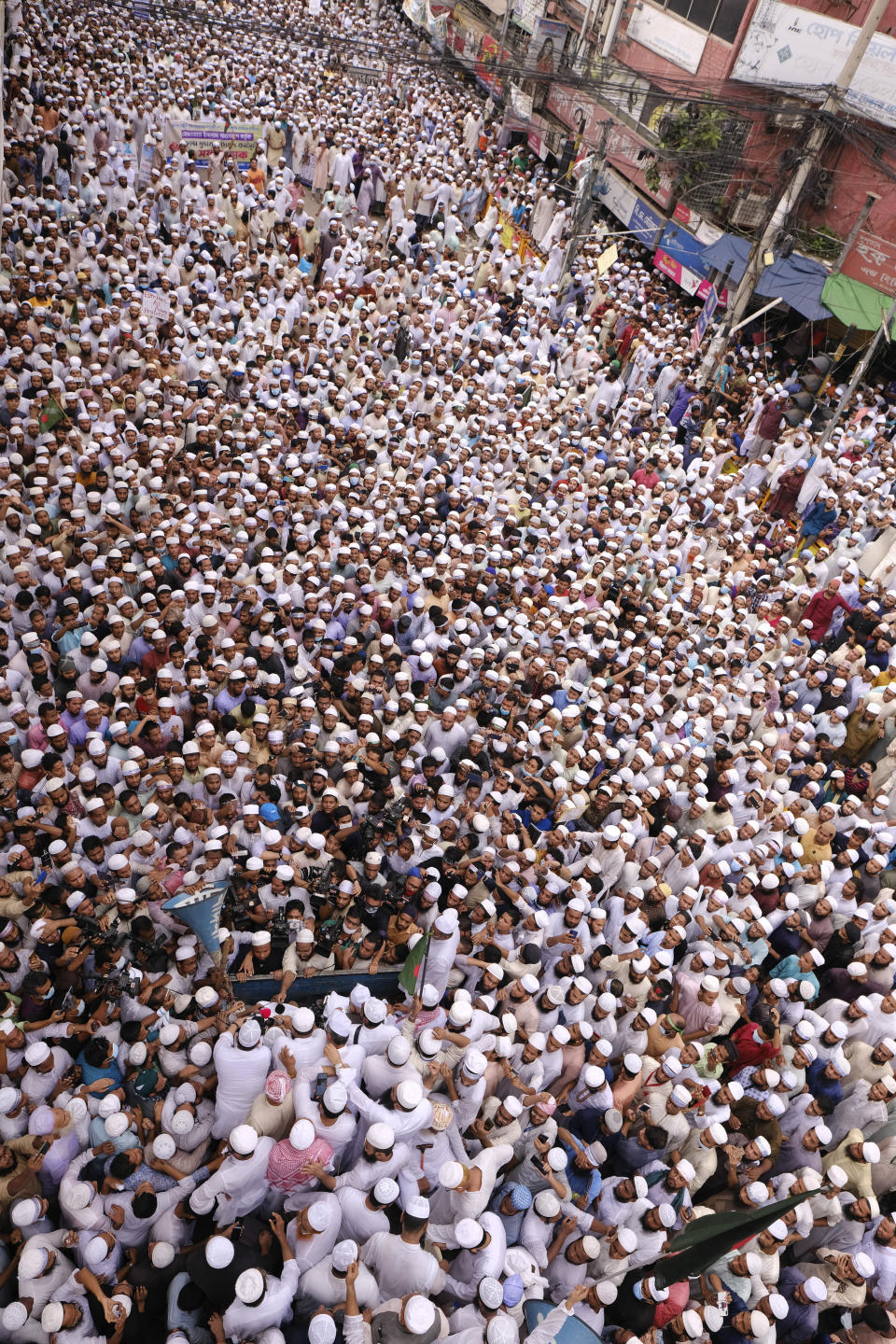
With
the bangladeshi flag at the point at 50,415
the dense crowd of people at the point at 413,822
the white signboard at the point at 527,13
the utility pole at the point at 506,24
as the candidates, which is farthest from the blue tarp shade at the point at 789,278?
the white signboard at the point at 527,13

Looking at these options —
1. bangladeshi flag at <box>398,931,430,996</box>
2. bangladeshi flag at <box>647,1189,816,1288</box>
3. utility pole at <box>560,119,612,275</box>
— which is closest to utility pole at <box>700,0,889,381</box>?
utility pole at <box>560,119,612,275</box>

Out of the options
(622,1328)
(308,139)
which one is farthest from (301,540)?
(308,139)

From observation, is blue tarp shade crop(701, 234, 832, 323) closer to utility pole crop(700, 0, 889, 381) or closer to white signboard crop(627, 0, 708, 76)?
utility pole crop(700, 0, 889, 381)

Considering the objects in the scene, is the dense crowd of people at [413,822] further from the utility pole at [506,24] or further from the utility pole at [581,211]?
the utility pole at [506,24]

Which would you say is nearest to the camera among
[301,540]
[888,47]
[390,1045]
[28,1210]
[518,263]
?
[28,1210]

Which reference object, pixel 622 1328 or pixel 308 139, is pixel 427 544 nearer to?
pixel 622 1328

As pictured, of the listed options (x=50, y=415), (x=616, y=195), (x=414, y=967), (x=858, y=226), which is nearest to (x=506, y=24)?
(x=616, y=195)
